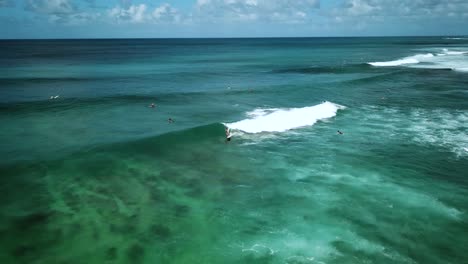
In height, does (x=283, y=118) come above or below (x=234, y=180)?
above

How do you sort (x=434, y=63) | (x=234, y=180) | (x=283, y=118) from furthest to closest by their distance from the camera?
(x=434, y=63)
(x=283, y=118)
(x=234, y=180)

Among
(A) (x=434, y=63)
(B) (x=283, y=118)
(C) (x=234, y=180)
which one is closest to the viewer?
(C) (x=234, y=180)

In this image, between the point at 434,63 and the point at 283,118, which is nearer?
the point at 283,118

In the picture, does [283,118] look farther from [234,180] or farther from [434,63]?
[434,63]

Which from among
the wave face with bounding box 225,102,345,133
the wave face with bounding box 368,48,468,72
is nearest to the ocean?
the wave face with bounding box 225,102,345,133

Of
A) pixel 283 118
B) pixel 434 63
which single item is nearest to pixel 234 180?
pixel 283 118

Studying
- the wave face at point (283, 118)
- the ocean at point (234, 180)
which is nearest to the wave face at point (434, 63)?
the ocean at point (234, 180)

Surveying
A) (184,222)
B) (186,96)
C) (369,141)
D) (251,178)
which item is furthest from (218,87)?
(184,222)
